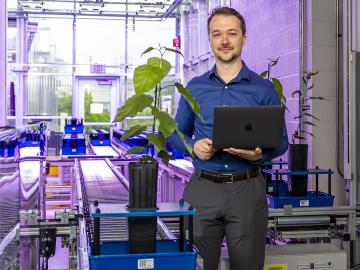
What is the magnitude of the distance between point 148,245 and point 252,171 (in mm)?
612

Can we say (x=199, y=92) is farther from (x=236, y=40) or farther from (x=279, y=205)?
(x=279, y=205)

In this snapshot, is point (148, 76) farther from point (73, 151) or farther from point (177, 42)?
point (177, 42)

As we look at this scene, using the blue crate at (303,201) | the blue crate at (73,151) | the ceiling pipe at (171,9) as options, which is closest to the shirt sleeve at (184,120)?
the blue crate at (303,201)

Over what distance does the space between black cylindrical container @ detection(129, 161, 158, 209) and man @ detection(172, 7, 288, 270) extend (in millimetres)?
376

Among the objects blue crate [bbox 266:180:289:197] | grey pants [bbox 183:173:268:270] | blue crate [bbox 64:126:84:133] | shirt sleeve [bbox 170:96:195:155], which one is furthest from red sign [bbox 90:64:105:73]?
grey pants [bbox 183:173:268:270]

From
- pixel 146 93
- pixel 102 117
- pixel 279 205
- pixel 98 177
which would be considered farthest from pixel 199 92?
pixel 102 117

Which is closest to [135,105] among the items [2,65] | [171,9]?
[2,65]

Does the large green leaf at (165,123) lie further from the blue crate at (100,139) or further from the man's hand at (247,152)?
the blue crate at (100,139)

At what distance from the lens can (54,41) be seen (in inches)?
448

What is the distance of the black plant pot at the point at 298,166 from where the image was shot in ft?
11.0

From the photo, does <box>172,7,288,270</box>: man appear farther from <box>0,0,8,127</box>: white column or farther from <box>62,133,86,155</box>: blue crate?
<box>62,133,86,155</box>: blue crate

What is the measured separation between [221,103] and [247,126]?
284 millimetres

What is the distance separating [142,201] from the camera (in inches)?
59.2

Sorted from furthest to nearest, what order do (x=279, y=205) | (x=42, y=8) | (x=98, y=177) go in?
1. (x=42, y=8)
2. (x=98, y=177)
3. (x=279, y=205)
